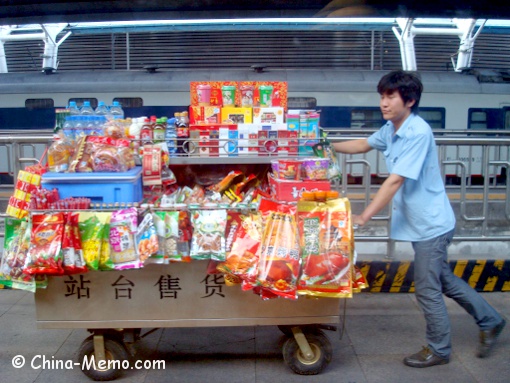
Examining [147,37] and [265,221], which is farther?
[147,37]

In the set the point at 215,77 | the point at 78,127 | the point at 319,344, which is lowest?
the point at 319,344

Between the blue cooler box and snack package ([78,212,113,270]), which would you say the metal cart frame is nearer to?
snack package ([78,212,113,270])

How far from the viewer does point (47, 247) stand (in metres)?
3.12

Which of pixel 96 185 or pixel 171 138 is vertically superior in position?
pixel 171 138

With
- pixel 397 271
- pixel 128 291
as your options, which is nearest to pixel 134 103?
pixel 397 271

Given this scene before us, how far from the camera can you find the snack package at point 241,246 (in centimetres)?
322

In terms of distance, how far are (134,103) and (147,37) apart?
5.91 metres

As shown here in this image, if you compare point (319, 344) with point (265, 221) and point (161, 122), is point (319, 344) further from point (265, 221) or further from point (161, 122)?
point (161, 122)

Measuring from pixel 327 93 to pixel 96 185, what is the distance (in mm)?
9575

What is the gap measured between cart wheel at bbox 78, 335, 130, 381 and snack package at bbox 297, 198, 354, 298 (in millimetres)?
1229

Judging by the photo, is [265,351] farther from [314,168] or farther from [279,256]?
[314,168]

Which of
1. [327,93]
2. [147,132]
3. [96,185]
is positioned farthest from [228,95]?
[327,93]

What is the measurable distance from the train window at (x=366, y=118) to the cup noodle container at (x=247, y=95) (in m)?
8.98

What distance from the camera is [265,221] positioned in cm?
325
